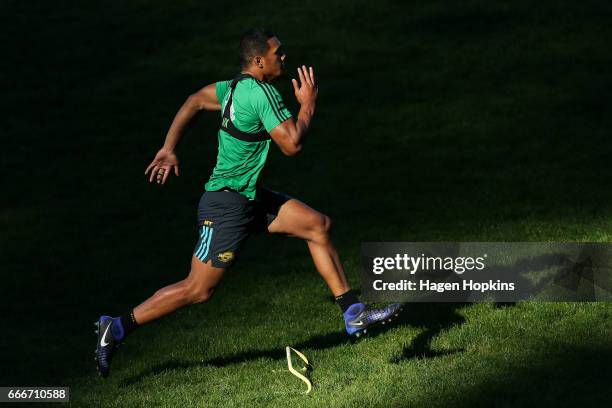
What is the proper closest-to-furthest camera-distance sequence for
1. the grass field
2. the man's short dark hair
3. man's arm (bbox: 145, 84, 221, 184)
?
the man's short dark hair
the grass field
man's arm (bbox: 145, 84, 221, 184)

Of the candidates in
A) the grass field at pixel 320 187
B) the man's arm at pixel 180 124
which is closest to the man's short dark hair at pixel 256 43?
the man's arm at pixel 180 124

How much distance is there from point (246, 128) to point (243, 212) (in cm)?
66

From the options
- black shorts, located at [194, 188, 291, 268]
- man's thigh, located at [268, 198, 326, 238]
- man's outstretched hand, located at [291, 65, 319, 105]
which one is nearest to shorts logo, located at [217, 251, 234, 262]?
black shorts, located at [194, 188, 291, 268]

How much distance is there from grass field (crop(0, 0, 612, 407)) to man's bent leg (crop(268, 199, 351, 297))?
72 cm

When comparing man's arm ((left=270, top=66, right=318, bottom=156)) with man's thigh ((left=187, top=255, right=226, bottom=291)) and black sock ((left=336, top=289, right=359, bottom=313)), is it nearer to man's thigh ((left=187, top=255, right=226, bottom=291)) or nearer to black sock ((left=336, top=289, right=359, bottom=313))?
man's thigh ((left=187, top=255, right=226, bottom=291))

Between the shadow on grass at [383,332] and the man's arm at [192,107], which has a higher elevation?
the man's arm at [192,107]

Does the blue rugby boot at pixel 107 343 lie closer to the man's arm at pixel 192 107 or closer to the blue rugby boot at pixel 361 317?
the man's arm at pixel 192 107

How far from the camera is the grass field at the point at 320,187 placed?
31.0 ft

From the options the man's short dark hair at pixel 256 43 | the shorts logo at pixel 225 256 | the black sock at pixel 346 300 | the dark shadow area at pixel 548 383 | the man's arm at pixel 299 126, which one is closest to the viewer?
the dark shadow area at pixel 548 383

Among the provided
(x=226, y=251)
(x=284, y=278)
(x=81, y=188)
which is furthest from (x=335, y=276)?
(x=81, y=188)

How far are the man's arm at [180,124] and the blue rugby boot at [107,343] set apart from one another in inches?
46.6

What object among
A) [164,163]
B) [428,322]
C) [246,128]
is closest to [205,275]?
[164,163]

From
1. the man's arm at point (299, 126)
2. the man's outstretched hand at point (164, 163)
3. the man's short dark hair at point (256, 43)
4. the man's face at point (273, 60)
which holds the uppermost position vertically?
the man's short dark hair at point (256, 43)

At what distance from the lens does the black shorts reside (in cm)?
924
